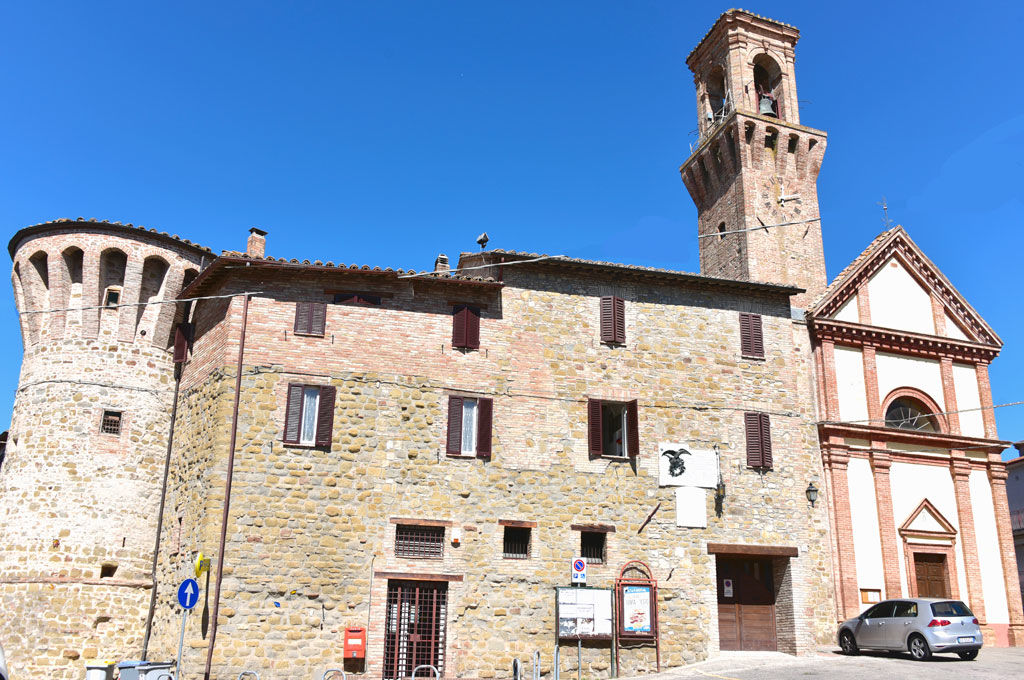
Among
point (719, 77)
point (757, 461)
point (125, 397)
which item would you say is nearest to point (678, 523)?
point (757, 461)

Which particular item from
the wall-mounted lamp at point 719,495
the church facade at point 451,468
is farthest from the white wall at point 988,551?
the wall-mounted lamp at point 719,495

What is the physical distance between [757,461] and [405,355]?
9.88m

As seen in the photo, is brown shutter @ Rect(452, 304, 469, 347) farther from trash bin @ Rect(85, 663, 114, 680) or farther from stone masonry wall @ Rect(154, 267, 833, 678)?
trash bin @ Rect(85, 663, 114, 680)

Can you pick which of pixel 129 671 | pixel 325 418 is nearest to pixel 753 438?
pixel 325 418

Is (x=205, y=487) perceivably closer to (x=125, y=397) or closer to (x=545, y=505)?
(x=125, y=397)

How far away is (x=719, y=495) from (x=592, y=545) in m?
3.73

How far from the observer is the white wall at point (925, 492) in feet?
83.3

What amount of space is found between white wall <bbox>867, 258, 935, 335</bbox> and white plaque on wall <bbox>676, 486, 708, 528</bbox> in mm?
8796

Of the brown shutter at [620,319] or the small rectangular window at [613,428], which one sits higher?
the brown shutter at [620,319]

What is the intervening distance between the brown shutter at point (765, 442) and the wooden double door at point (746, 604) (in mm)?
2607

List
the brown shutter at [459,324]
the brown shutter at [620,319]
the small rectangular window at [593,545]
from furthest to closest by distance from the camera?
the brown shutter at [620,319] < the brown shutter at [459,324] < the small rectangular window at [593,545]

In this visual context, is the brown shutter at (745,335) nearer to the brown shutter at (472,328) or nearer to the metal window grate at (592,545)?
the metal window grate at (592,545)

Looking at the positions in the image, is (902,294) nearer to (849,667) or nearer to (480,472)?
(849,667)

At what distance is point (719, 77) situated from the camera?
3547 centimetres
